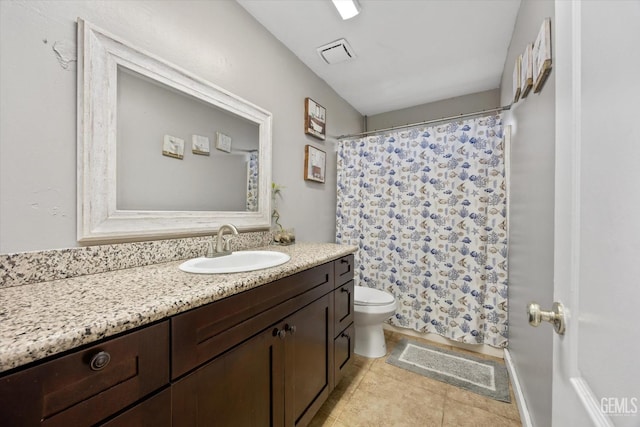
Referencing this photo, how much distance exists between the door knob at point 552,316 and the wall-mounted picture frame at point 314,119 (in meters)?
1.90

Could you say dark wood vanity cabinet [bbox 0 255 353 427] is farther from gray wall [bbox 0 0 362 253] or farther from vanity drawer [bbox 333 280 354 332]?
gray wall [bbox 0 0 362 253]

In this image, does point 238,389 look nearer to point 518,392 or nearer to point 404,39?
point 518,392

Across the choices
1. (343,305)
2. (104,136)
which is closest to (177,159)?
(104,136)

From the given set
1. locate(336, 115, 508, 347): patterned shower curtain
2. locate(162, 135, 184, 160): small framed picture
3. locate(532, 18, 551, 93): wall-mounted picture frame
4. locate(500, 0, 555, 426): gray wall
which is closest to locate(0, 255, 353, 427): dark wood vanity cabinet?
locate(162, 135, 184, 160): small framed picture

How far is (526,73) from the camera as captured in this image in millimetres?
1255

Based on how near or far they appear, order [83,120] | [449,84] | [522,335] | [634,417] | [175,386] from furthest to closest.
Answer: [449,84] < [522,335] < [83,120] < [175,386] < [634,417]

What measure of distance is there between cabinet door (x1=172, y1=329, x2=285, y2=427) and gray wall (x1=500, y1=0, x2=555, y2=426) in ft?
3.52

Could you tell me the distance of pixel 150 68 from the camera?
3.54 feet

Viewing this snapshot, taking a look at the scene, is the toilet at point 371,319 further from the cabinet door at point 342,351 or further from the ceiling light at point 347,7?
the ceiling light at point 347,7

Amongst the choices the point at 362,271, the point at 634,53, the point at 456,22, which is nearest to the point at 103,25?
the point at 634,53

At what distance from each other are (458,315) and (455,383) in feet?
1.76

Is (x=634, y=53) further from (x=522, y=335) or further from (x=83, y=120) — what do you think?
(x=522, y=335)

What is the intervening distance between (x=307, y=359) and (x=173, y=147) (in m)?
1.20

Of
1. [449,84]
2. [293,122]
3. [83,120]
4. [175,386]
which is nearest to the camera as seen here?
[175,386]
